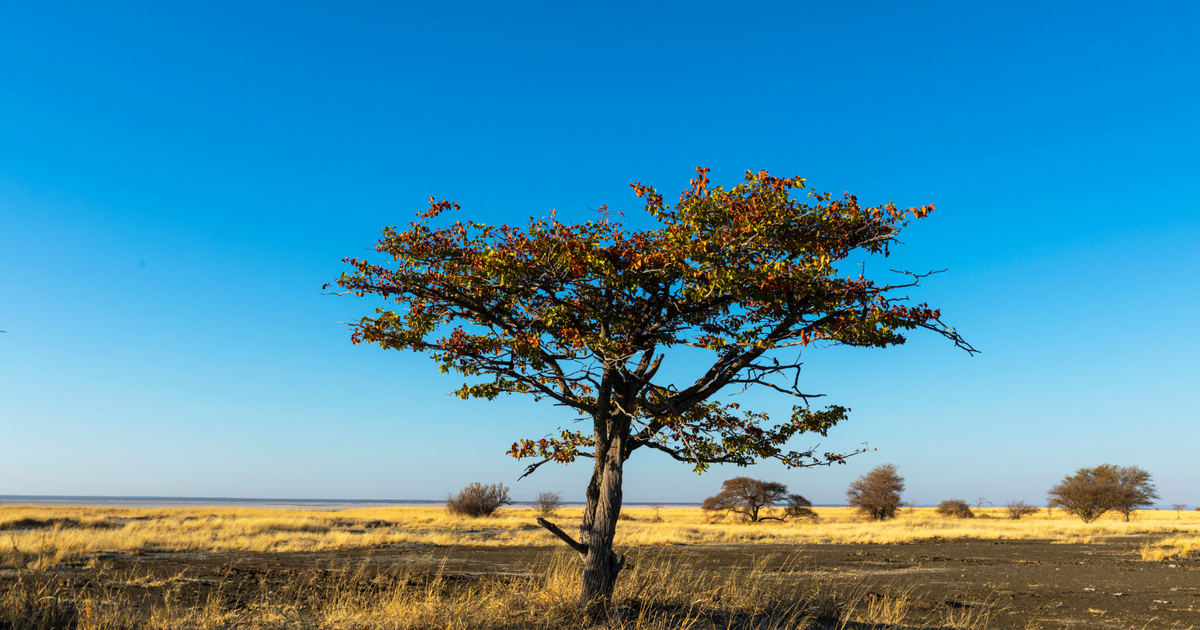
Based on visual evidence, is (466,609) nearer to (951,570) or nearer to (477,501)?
(951,570)

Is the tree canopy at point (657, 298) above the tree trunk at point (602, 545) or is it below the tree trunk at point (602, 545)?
above

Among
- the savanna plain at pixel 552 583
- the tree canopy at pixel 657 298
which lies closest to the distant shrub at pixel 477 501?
the savanna plain at pixel 552 583

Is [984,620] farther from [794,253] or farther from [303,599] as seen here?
[303,599]

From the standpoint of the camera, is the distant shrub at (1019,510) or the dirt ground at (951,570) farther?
the distant shrub at (1019,510)

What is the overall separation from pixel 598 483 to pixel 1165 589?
45.6 feet

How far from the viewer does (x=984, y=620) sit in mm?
10531

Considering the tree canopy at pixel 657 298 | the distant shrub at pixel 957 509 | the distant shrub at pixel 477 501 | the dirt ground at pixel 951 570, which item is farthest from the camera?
the distant shrub at pixel 957 509

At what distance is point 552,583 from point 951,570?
550 inches

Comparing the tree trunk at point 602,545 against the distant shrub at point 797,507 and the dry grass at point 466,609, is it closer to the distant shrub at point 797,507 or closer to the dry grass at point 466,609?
the dry grass at point 466,609

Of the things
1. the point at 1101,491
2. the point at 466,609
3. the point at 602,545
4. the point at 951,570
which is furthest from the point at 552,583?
the point at 1101,491

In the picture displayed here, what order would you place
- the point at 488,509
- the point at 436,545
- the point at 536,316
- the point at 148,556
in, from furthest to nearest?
1. the point at 488,509
2. the point at 436,545
3. the point at 148,556
4. the point at 536,316

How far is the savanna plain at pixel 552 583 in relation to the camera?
25.6 feet

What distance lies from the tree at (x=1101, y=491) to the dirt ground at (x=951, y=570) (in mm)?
36576

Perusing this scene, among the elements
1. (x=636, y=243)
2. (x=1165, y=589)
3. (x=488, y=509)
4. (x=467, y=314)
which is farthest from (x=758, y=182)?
(x=488, y=509)
